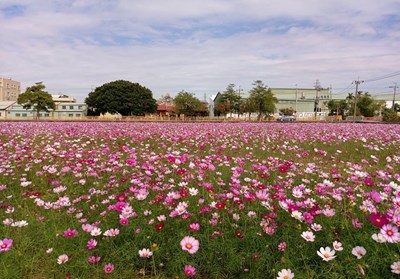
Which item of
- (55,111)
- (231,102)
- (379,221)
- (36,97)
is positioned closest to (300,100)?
(231,102)

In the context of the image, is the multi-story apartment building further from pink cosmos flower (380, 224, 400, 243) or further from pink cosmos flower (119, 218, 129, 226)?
pink cosmos flower (380, 224, 400, 243)

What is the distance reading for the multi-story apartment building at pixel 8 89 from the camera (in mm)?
119144

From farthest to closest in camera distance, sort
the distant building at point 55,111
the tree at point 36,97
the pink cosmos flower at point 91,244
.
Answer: the distant building at point 55,111 < the tree at point 36,97 < the pink cosmos flower at point 91,244

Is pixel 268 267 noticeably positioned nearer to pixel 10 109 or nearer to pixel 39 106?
pixel 39 106

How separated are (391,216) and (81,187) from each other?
11.3 feet

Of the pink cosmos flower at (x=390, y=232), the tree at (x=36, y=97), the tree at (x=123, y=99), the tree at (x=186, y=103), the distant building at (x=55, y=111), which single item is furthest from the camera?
the distant building at (x=55, y=111)

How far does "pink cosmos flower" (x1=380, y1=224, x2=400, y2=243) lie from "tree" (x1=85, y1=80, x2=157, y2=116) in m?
58.1

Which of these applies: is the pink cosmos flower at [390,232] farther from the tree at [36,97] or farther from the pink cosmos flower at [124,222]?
the tree at [36,97]

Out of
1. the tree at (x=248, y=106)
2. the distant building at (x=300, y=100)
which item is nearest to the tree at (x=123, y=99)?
the tree at (x=248, y=106)

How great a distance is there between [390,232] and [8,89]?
145 m

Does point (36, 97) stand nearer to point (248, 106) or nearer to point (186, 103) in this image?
point (186, 103)

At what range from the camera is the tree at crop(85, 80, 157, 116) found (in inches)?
2282

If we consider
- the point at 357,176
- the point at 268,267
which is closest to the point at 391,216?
the point at 268,267

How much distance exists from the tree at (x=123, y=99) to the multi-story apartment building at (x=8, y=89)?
258 ft
